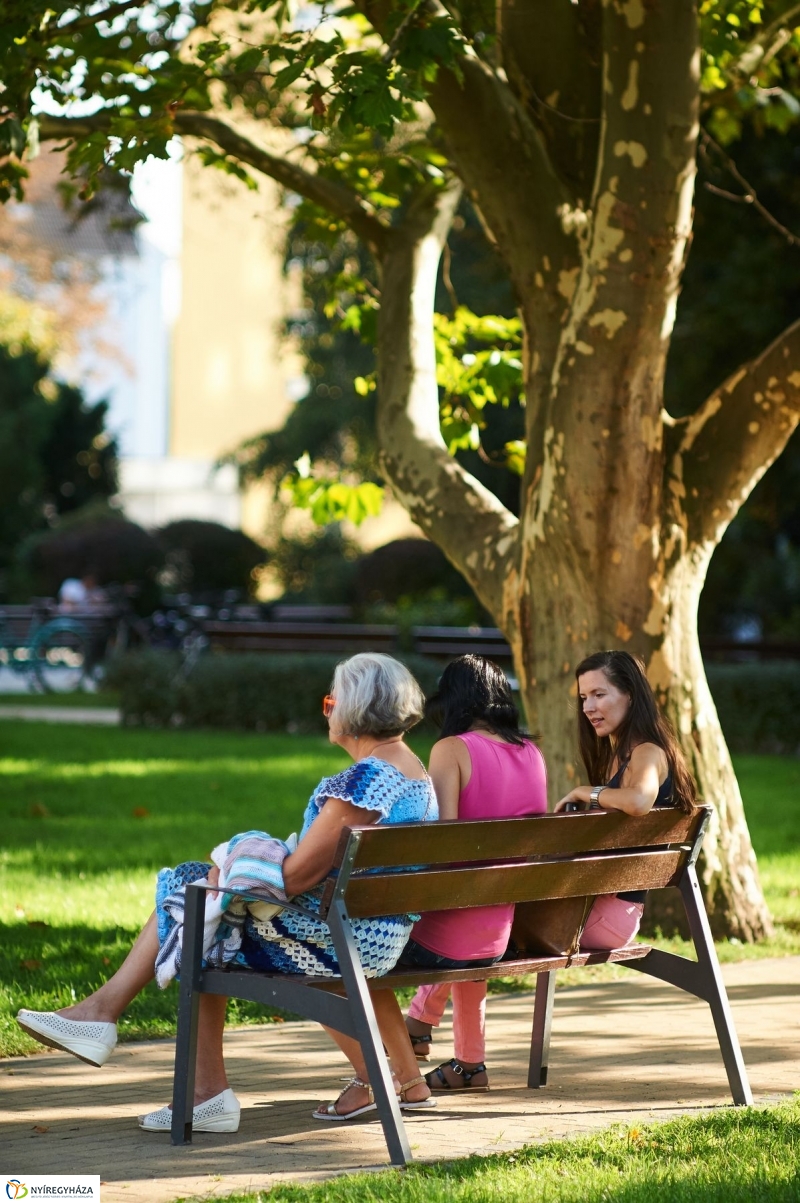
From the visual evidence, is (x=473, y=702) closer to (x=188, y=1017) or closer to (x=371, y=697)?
(x=371, y=697)

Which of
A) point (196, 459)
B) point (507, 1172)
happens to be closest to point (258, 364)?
point (196, 459)

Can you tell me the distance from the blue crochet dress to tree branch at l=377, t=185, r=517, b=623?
3.40 m

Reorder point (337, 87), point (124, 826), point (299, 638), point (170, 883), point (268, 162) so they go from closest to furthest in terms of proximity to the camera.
Answer: point (170, 883)
point (337, 87)
point (268, 162)
point (124, 826)
point (299, 638)

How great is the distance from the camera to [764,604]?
23.4m

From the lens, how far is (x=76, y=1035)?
4633 mm

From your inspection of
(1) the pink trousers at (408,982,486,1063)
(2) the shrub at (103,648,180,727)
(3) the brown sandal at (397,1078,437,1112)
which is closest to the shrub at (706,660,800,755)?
(2) the shrub at (103,648,180,727)

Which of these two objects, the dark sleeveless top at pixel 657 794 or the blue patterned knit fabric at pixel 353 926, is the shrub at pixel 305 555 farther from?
the blue patterned knit fabric at pixel 353 926

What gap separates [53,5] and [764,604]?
18.3 m

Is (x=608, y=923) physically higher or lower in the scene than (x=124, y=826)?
higher

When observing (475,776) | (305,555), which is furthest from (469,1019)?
(305,555)

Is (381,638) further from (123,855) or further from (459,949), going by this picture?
(459,949)

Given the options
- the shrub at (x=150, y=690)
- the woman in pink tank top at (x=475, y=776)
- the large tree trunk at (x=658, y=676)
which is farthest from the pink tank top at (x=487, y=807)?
the shrub at (x=150, y=690)

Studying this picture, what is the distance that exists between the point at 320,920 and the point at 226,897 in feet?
0.88

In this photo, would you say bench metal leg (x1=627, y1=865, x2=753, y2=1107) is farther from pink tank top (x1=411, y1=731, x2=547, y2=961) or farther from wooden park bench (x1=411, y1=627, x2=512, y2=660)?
wooden park bench (x1=411, y1=627, x2=512, y2=660)
